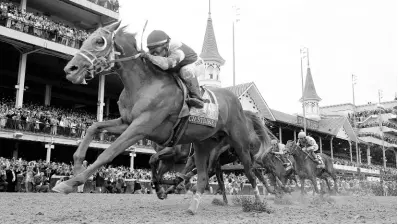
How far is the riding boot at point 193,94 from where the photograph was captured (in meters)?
6.83

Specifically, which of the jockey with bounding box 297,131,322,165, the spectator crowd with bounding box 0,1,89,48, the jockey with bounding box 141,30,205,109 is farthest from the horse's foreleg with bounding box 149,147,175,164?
the spectator crowd with bounding box 0,1,89,48

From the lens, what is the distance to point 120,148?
5.76 m

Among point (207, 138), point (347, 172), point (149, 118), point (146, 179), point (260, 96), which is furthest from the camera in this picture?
point (347, 172)

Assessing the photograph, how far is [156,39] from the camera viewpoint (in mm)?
6941

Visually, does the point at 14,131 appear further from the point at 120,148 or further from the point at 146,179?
the point at 120,148

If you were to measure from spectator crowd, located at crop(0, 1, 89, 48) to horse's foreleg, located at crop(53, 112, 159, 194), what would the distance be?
847 inches

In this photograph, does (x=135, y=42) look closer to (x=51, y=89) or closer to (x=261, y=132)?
(x=261, y=132)

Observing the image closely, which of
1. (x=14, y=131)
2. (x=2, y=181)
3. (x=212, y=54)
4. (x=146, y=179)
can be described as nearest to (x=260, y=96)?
(x=212, y=54)

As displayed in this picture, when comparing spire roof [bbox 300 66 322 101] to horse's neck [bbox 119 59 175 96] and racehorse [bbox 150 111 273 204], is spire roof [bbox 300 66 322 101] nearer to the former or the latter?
racehorse [bbox 150 111 273 204]

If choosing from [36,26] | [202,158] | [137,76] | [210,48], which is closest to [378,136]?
[210,48]

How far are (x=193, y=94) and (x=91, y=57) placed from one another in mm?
1813

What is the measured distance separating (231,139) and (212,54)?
49.3 metres

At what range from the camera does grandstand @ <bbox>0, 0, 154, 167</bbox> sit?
2402 cm

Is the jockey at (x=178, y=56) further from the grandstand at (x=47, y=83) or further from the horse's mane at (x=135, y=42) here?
the grandstand at (x=47, y=83)
